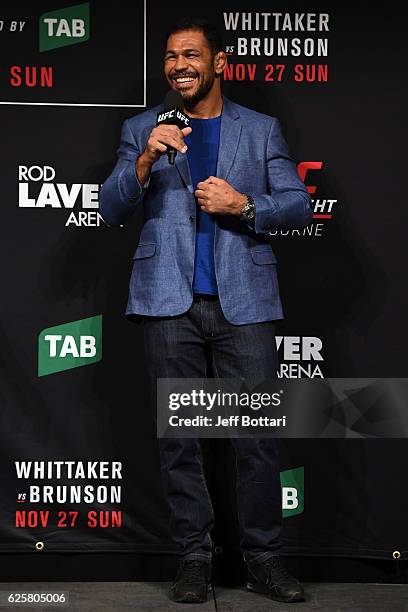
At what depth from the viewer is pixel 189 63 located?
10.3 feet

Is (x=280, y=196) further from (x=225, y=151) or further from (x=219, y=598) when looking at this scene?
(x=219, y=598)

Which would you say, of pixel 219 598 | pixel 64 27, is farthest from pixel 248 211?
pixel 219 598

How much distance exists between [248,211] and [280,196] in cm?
14

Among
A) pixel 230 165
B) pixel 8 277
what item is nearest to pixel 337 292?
pixel 230 165

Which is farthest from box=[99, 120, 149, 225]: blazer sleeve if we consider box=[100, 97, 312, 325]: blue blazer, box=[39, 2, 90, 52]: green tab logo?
box=[39, 2, 90, 52]: green tab logo

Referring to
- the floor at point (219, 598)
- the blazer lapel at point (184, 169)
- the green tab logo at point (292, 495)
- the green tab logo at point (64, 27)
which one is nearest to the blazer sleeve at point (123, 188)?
the blazer lapel at point (184, 169)

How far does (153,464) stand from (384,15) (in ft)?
5.58

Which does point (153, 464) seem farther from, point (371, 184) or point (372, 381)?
point (371, 184)

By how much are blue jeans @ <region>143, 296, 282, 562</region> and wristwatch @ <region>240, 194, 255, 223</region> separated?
275 mm

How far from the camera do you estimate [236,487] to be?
3.42m

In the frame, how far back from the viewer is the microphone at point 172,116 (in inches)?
117

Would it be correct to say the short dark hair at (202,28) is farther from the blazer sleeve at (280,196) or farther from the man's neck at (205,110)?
the blazer sleeve at (280,196)

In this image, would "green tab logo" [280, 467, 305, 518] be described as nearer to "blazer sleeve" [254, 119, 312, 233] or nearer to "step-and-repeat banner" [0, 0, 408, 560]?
"step-and-repeat banner" [0, 0, 408, 560]

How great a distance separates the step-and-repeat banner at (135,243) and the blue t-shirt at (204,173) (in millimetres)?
359
